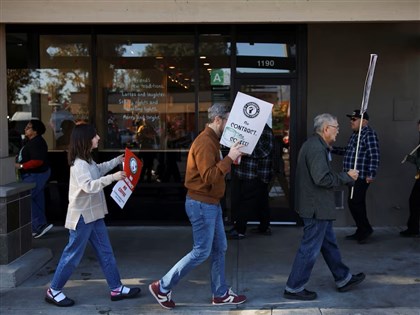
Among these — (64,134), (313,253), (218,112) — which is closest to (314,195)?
(313,253)

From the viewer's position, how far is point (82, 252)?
4801 mm

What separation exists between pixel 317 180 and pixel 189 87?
3.88 metres

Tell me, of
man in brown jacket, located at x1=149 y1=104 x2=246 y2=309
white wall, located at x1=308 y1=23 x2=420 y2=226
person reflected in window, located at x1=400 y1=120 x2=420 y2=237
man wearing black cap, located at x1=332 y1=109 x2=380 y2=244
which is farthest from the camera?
white wall, located at x1=308 y1=23 x2=420 y2=226

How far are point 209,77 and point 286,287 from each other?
3.98 metres

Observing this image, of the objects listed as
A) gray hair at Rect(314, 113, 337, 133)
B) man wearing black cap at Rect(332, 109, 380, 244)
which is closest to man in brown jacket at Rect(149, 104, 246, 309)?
gray hair at Rect(314, 113, 337, 133)

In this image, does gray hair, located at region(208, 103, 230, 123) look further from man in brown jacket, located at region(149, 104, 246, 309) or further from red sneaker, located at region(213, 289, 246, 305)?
red sneaker, located at region(213, 289, 246, 305)

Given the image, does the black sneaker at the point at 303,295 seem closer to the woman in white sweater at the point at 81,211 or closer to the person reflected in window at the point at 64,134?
the woman in white sweater at the point at 81,211

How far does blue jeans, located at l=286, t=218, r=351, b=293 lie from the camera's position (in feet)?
15.4

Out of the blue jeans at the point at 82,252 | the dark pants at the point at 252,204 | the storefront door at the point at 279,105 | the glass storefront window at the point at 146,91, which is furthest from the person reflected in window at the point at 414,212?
the blue jeans at the point at 82,252

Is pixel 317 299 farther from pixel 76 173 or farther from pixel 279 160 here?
pixel 279 160

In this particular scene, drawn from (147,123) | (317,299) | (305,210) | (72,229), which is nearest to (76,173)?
(72,229)

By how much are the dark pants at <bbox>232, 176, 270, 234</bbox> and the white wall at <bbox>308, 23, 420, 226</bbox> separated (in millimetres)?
1290

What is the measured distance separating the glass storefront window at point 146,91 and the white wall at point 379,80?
1.96 metres

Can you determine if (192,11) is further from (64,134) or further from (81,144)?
(64,134)
